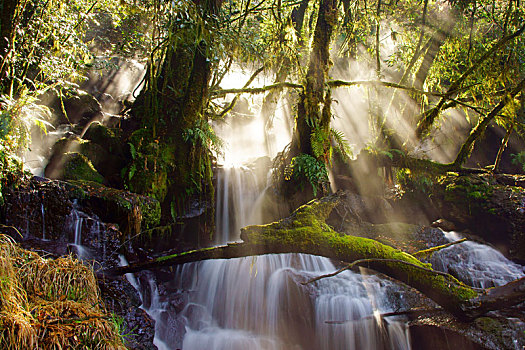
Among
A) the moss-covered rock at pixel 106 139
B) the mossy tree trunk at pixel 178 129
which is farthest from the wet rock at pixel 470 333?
the moss-covered rock at pixel 106 139

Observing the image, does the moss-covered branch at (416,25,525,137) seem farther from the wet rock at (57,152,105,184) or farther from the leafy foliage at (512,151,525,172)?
the wet rock at (57,152,105,184)

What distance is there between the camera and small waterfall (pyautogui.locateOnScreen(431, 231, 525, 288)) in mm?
5829

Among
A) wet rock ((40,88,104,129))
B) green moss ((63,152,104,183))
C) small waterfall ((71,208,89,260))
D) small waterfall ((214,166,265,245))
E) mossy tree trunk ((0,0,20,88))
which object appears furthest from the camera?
wet rock ((40,88,104,129))

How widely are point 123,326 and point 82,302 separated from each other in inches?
36.2

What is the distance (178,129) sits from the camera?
6750 millimetres

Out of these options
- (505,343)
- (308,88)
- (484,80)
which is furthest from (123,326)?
(484,80)

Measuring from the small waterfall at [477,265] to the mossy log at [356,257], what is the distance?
327 centimetres

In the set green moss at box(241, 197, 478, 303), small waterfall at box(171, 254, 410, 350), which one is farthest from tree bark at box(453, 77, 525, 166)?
green moss at box(241, 197, 478, 303)

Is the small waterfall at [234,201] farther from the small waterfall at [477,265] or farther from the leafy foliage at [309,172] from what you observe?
the small waterfall at [477,265]

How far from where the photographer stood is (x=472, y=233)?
25.0 ft

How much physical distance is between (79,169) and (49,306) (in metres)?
4.17

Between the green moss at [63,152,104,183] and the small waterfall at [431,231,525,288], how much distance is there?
7.40 metres

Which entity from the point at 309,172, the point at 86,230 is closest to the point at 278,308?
the point at 309,172

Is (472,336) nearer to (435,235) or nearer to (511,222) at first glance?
(435,235)
